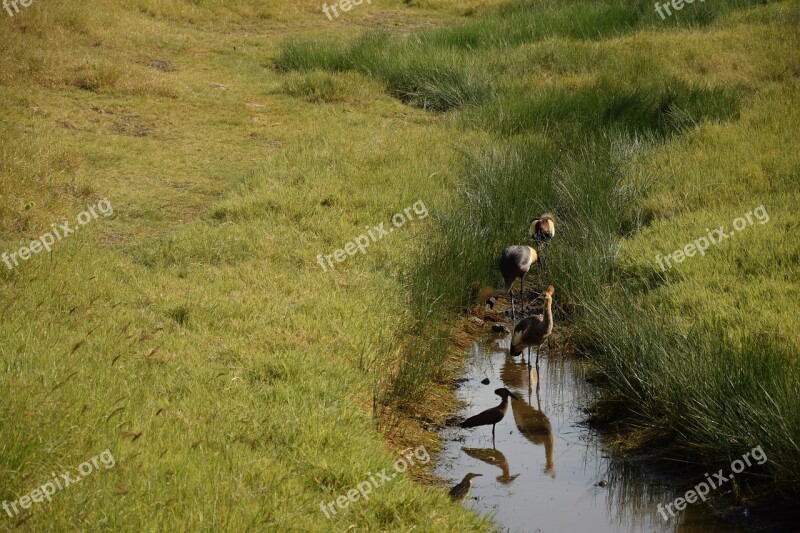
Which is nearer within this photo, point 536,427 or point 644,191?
point 536,427

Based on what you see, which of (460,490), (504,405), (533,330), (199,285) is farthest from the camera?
(533,330)

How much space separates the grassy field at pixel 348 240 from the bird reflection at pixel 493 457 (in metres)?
0.29

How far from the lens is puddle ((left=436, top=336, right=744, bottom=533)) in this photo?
5.50 meters

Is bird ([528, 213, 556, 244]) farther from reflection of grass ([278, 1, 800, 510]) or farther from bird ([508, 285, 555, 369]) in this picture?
bird ([508, 285, 555, 369])

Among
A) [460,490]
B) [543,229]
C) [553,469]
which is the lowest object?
[553,469]

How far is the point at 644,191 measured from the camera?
32.9ft

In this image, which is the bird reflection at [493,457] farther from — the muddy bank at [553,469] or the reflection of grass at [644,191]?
the reflection of grass at [644,191]

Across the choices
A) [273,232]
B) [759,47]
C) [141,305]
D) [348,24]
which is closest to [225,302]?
[141,305]

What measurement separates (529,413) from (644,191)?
383 centimetres

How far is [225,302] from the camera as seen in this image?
7.03 m

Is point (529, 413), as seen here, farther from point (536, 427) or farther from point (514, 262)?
point (514, 262)

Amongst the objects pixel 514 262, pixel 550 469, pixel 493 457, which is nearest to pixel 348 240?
pixel 514 262

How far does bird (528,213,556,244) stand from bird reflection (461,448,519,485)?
9.86 feet

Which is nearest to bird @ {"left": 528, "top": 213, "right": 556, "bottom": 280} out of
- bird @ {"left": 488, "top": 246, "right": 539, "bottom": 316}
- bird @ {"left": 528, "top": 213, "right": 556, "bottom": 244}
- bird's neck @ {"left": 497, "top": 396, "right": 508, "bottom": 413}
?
bird @ {"left": 528, "top": 213, "right": 556, "bottom": 244}
